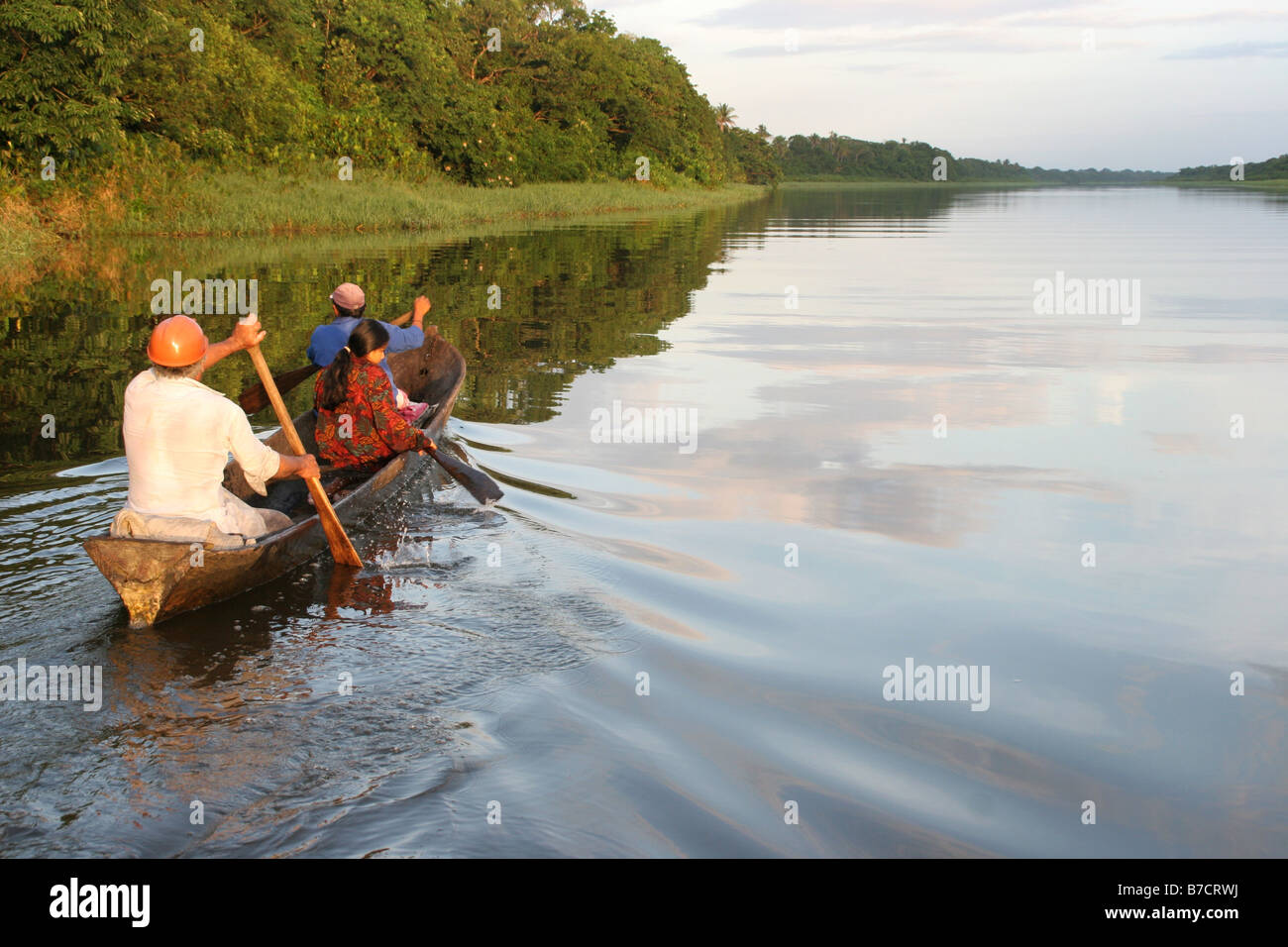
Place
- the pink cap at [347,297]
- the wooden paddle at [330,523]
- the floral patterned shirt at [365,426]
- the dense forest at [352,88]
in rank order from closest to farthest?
the wooden paddle at [330,523], the floral patterned shirt at [365,426], the pink cap at [347,297], the dense forest at [352,88]

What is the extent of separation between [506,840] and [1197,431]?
748cm

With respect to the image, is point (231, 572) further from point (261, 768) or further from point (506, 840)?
point (506, 840)

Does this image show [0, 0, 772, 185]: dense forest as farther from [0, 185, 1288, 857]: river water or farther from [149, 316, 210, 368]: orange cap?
[149, 316, 210, 368]: orange cap

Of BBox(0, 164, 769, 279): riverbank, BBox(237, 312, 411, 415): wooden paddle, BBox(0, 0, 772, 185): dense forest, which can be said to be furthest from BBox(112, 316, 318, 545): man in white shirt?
BBox(0, 0, 772, 185): dense forest

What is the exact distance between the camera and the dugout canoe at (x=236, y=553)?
4895mm

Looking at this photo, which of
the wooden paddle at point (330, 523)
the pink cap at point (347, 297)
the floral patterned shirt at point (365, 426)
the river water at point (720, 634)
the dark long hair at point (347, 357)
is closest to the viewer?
the river water at point (720, 634)

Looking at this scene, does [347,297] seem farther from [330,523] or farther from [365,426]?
[330,523]

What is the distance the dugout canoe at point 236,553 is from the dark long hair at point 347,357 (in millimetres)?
556

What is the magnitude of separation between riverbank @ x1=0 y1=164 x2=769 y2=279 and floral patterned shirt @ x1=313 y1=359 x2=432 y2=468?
47.6 ft

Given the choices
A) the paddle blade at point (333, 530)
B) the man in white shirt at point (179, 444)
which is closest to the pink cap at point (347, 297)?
the paddle blade at point (333, 530)

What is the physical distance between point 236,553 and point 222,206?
941 inches

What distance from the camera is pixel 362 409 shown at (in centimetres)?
722

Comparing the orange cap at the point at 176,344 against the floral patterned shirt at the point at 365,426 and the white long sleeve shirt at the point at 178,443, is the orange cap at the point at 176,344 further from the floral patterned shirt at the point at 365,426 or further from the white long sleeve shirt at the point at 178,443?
the floral patterned shirt at the point at 365,426

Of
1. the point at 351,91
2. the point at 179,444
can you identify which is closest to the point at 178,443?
the point at 179,444
